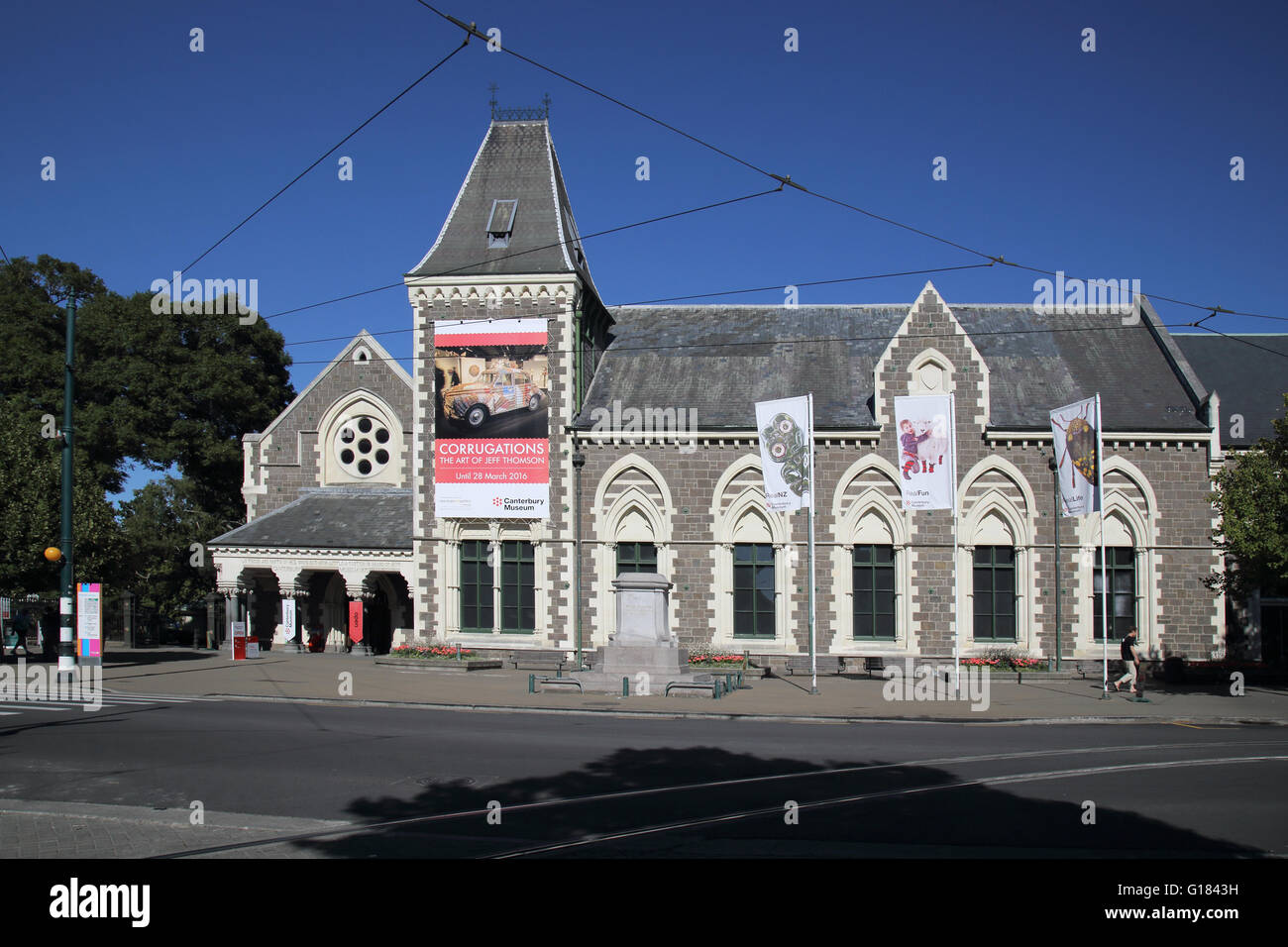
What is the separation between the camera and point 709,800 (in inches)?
417

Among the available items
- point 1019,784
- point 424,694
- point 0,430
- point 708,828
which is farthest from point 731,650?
point 0,430

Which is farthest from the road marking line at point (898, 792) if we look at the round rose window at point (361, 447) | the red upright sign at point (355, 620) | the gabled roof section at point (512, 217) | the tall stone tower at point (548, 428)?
the round rose window at point (361, 447)

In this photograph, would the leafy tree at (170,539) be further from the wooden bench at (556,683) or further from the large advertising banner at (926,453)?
the large advertising banner at (926,453)

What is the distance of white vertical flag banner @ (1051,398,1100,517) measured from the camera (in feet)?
75.0

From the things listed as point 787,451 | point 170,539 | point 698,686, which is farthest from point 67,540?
point 170,539

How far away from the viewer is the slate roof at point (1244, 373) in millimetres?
29630

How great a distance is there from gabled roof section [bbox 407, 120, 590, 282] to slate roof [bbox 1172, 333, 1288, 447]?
67.4ft

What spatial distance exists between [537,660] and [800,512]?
890cm

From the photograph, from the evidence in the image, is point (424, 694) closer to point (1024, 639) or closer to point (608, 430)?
point (608, 430)

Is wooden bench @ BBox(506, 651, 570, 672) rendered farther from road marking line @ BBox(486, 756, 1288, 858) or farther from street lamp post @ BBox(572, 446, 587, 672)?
road marking line @ BBox(486, 756, 1288, 858)

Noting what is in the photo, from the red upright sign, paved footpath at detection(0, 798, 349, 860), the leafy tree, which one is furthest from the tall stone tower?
paved footpath at detection(0, 798, 349, 860)

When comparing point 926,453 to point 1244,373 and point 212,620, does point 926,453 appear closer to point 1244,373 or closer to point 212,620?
point 1244,373

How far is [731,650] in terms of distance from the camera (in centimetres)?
2814
